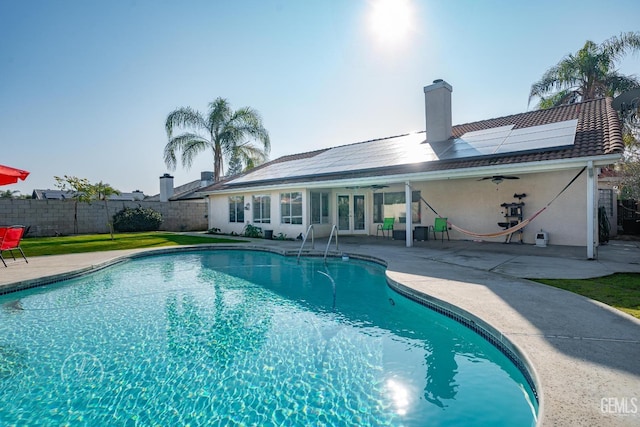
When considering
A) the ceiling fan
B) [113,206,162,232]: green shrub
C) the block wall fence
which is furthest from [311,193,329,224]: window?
[113,206,162,232]: green shrub

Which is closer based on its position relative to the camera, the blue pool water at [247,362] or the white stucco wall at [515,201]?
the blue pool water at [247,362]

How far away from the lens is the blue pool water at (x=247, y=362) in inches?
125

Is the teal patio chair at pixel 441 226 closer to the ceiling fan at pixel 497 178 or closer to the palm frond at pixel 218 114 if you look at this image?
the ceiling fan at pixel 497 178

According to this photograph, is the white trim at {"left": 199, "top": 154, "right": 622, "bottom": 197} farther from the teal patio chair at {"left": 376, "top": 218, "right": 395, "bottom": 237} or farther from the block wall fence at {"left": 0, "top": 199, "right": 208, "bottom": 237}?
the block wall fence at {"left": 0, "top": 199, "right": 208, "bottom": 237}

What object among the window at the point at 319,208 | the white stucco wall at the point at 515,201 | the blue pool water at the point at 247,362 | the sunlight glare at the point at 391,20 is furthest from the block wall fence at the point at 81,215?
the sunlight glare at the point at 391,20

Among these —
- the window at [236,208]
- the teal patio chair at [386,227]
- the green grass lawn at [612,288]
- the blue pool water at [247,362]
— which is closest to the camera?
the blue pool water at [247,362]

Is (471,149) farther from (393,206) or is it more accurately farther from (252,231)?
(252,231)

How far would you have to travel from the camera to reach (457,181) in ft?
45.0

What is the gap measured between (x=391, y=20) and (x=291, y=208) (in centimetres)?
871

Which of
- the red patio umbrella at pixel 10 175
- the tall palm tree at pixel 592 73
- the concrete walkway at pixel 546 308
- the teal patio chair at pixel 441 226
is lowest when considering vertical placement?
the concrete walkway at pixel 546 308

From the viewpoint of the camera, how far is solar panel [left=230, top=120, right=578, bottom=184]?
10258mm

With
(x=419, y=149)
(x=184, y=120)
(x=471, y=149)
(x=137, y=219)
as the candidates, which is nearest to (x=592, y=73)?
(x=419, y=149)

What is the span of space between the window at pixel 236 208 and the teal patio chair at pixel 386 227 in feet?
24.5

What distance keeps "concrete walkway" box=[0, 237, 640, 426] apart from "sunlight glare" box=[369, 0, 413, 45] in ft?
22.5
